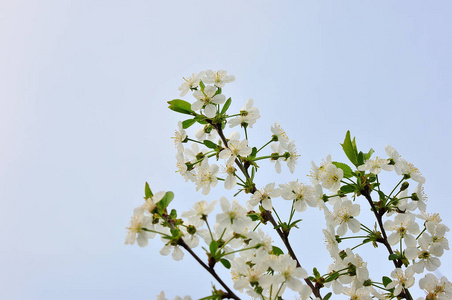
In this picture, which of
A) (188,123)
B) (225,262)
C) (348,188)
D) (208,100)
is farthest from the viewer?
(188,123)

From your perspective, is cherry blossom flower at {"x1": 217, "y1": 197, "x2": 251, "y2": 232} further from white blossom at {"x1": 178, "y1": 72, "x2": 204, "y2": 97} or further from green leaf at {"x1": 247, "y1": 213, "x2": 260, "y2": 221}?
white blossom at {"x1": 178, "y1": 72, "x2": 204, "y2": 97}

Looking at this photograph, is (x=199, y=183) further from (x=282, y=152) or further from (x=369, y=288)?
(x=369, y=288)

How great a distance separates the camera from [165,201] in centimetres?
200

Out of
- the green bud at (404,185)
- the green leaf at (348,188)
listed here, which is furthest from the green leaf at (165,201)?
the green bud at (404,185)

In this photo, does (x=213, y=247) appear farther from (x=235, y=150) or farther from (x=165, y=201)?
(x=235, y=150)

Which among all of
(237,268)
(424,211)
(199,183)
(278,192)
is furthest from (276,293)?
(424,211)

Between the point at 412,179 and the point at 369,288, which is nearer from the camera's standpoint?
the point at 369,288

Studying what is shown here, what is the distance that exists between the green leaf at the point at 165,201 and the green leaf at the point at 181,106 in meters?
0.77

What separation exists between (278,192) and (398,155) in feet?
2.78

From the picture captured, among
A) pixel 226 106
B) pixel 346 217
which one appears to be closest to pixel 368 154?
pixel 346 217

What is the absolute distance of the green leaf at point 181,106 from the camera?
2609mm

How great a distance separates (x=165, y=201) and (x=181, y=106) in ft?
2.75

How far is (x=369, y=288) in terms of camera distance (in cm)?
234

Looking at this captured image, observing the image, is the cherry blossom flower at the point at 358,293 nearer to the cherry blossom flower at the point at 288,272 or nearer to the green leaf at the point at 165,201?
the cherry blossom flower at the point at 288,272
